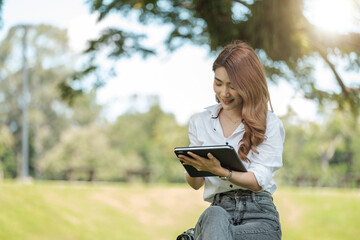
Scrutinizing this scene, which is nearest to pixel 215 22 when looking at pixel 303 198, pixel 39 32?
pixel 303 198

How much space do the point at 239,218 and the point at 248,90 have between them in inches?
24.7

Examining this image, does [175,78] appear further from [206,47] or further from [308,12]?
[308,12]

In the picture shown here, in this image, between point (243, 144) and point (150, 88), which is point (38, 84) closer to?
point (150, 88)

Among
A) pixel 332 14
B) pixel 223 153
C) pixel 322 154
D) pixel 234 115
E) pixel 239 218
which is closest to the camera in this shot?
pixel 223 153

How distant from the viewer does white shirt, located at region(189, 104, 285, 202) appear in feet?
8.17

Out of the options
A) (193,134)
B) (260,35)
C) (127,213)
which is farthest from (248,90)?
(127,213)

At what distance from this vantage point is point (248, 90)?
255 cm

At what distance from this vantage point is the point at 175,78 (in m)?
26.0

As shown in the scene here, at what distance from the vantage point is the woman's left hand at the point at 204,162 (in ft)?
7.70

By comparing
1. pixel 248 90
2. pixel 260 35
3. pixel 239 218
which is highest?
pixel 260 35

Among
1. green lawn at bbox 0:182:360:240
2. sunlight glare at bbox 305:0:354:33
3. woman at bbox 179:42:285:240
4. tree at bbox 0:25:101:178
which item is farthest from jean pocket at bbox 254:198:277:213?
tree at bbox 0:25:101:178

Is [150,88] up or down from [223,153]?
up

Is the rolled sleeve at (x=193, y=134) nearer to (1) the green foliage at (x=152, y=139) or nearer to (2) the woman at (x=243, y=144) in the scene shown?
(2) the woman at (x=243, y=144)

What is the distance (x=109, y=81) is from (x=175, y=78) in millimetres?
17882
